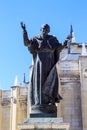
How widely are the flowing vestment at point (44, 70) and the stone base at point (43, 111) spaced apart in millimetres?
153

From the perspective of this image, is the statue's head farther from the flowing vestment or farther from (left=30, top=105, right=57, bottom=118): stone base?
(left=30, top=105, right=57, bottom=118): stone base

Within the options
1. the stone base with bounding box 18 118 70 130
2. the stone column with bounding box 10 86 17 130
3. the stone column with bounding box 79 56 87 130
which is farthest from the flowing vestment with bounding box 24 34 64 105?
the stone column with bounding box 10 86 17 130

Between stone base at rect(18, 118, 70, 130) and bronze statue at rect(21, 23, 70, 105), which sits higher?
bronze statue at rect(21, 23, 70, 105)

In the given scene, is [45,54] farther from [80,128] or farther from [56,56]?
[80,128]

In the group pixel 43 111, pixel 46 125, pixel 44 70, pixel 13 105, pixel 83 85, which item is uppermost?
pixel 83 85

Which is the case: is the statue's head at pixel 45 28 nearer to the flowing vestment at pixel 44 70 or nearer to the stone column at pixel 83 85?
the flowing vestment at pixel 44 70

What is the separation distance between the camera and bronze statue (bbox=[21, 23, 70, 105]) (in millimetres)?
8344

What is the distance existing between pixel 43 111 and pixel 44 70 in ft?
3.53

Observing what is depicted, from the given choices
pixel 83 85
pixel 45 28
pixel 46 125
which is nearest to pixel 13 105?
pixel 83 85

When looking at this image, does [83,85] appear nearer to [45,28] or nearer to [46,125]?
[45,28]

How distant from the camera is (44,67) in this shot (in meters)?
8.62

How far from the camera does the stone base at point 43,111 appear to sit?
7988 mm

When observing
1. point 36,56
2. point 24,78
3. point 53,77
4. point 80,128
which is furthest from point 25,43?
point 24,78

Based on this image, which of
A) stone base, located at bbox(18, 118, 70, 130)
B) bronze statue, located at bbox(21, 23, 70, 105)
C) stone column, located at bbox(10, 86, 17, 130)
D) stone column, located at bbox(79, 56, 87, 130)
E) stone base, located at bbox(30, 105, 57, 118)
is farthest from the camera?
stone column, located at bbox(10, 86, 17, 130)
